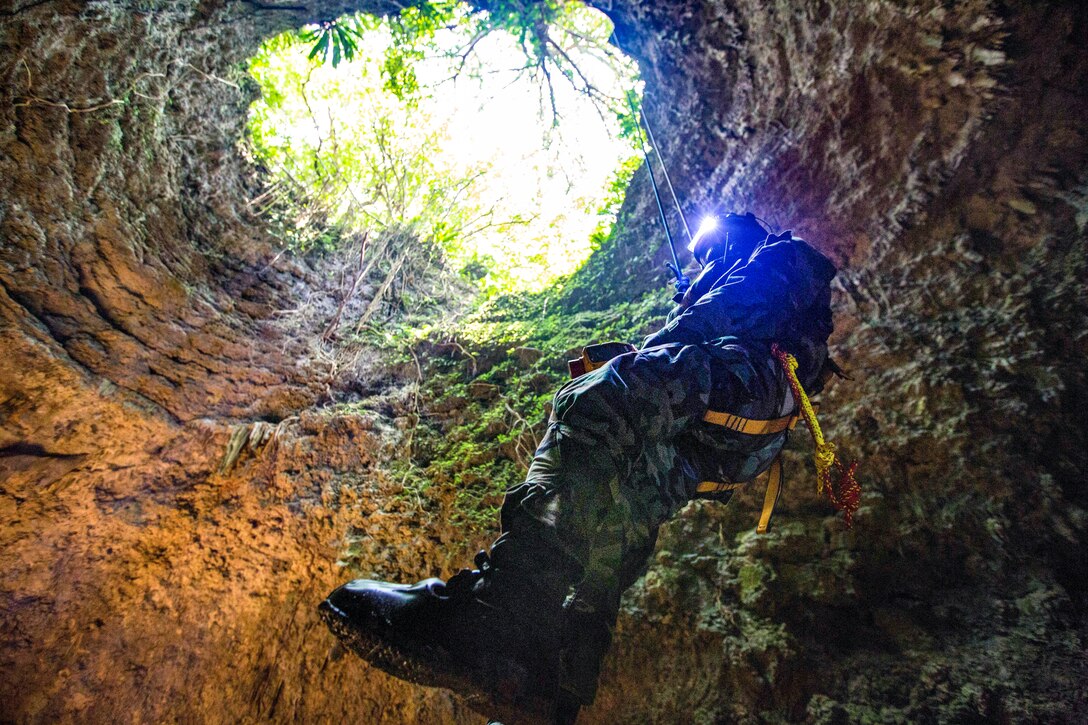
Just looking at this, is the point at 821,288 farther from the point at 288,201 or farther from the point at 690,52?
the point at 288,201

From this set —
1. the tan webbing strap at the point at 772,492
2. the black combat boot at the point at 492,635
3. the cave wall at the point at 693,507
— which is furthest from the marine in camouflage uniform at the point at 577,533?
the cave wall at the point at 693,507

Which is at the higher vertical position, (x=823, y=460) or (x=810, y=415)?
(x=810, y=415)

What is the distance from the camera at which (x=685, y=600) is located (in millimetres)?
2125

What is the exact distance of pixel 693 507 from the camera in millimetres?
2402

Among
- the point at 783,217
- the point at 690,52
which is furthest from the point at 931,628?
the point at 690,52

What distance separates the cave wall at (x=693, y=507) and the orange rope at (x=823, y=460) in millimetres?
188

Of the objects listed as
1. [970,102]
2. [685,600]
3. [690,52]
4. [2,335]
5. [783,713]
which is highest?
[690,52]

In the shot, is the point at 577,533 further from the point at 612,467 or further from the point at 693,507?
the point at 693,507

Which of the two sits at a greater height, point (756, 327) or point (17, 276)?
point (756, 327)

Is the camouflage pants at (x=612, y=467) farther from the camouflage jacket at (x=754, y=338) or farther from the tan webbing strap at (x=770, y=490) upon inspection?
the tan webbing strap at (x=770, y=490)

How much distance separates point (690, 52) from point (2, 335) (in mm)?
4832

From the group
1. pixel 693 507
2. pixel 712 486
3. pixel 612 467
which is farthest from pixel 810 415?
pixel 612 467

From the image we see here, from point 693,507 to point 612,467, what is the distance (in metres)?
1.21

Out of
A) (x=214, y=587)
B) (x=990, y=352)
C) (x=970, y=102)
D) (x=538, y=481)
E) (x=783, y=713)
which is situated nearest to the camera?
(x=538, y=481)
